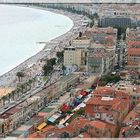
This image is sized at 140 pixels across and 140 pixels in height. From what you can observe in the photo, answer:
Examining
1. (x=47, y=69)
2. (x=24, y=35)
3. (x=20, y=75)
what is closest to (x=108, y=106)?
(x=20, y=75)

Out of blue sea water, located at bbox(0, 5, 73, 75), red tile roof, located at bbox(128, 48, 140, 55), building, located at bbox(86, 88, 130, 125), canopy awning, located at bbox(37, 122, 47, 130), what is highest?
building, located at bbox(86, 88, 130, 125)

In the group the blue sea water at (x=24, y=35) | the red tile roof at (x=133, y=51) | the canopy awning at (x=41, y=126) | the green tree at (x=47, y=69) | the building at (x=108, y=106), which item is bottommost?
the blue sea water at (x=24, y=35)

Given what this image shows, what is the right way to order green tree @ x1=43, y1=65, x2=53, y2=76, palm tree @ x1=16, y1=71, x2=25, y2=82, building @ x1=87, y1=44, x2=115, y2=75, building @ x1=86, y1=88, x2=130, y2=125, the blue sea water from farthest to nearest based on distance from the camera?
the blue sea water → green tree @ x1=43, y1=65, x2=53, y2=76 → building @ x1=87, y1=44, x2=115, y2=75 → palm tree @ x1=16, y1=71, x2=25, y2=82 → building @ x1=86, y1=88, x2=130, y2=125

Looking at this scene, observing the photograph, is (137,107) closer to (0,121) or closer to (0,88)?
(0,121)

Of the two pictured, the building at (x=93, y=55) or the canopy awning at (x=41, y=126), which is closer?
the canopy awning at (x=41, y=126)

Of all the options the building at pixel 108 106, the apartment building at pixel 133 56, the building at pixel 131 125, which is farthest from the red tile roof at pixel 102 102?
the apartment building at pixel 133 56

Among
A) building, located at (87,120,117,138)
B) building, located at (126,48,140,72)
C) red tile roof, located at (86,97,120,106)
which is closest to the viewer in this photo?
building, located at (87,120,117,138)

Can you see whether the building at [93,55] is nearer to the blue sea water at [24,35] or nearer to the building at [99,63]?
the building at [99,63]

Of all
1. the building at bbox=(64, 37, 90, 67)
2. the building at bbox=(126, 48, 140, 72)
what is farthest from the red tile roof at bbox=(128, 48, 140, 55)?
the building at bbox=(64, 37, 90, 67)

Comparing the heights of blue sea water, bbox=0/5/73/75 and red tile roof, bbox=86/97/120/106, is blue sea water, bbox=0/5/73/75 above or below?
below

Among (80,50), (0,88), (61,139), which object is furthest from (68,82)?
(61,139)

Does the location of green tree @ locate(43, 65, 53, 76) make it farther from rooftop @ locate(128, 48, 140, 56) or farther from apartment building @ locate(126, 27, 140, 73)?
rooftop @ locate(128, 48, 140, 56)

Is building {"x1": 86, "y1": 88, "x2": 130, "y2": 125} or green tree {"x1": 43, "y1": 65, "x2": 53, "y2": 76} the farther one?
green tree {"x1": 43, "y1": 65, "x2": 53, "y2": 76}

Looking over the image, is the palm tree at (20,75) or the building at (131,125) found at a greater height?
the building at (131,125)
